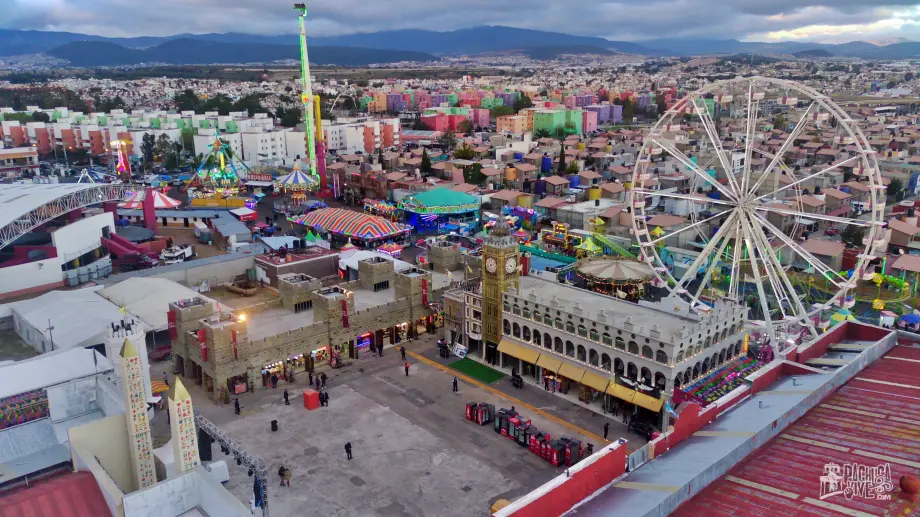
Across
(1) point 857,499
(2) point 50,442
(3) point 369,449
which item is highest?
(1) point 857,499

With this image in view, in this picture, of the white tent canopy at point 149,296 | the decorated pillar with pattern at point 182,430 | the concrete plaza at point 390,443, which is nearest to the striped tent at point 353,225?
the white tent canopy at point 149,296

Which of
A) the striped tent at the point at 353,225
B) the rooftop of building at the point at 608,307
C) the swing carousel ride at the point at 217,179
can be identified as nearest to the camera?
the rooftop of building at the point at 608,307

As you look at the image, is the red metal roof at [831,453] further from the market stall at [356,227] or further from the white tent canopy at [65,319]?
the market stall at [356,227]

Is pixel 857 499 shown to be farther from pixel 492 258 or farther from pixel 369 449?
pixel 492 258

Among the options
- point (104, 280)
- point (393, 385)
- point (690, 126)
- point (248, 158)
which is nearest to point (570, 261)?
point (393, 385)

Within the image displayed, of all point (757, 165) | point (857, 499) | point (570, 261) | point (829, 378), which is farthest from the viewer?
point (757, 165)

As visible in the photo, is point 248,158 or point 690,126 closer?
point 248,158
